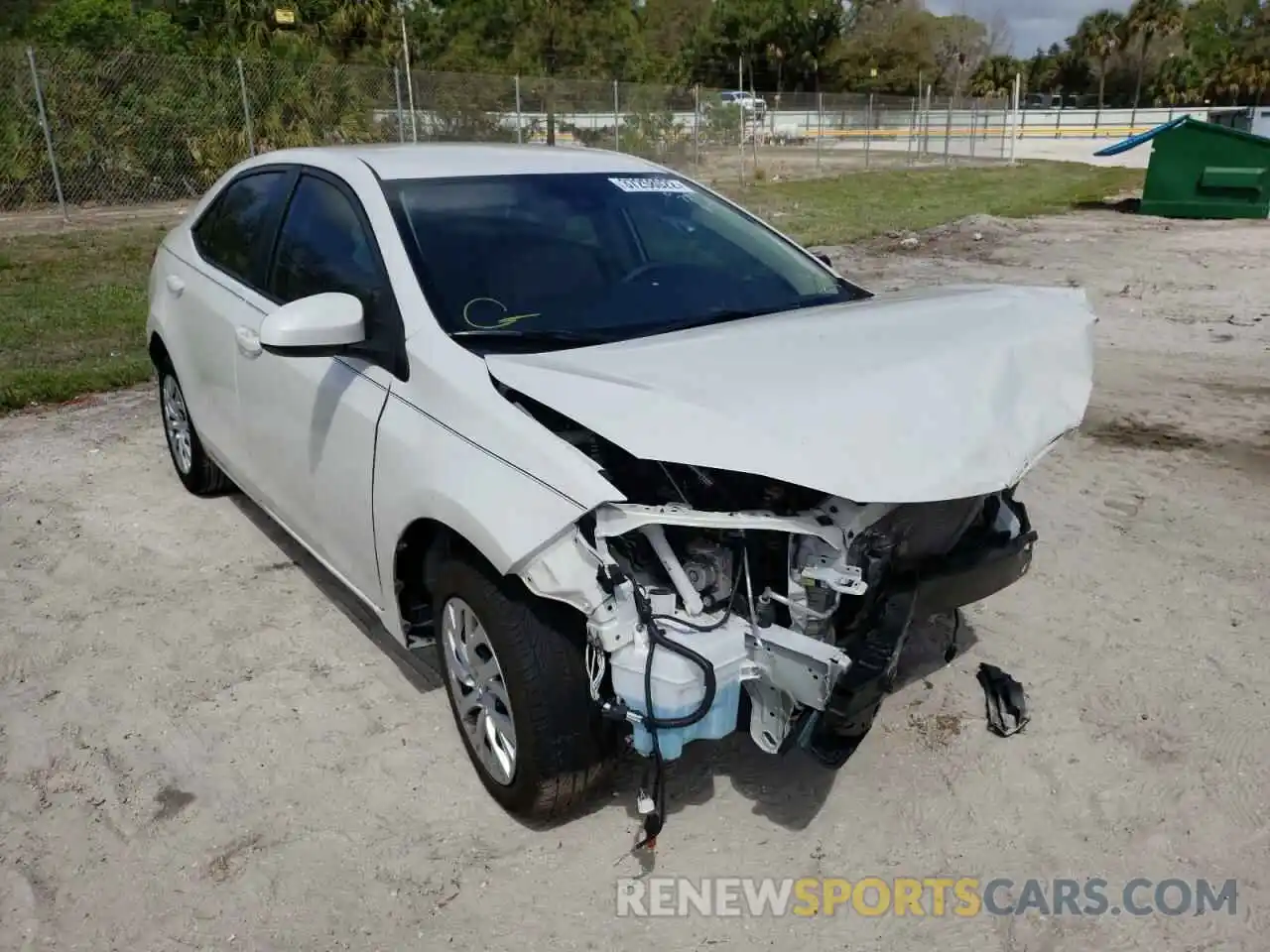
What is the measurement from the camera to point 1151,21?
70375 millimetres

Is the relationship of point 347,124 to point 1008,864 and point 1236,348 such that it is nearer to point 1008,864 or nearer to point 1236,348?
point 1236,348

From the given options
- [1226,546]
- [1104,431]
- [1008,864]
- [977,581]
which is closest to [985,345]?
[977,581]

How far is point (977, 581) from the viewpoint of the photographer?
116 inches

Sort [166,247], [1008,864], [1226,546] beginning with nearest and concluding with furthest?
[1008,864] < [1226,546] < [166,247]

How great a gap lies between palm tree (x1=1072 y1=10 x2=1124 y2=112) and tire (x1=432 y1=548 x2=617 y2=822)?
79.2 meters

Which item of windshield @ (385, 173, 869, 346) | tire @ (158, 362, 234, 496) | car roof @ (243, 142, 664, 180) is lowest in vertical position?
tire @ (158, 362, 234, 496)

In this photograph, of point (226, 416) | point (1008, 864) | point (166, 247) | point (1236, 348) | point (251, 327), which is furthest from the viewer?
point (1236, 348)

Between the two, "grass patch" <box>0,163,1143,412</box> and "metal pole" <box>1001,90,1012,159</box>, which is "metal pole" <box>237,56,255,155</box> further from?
"metal pole" <box>1001,90,1012,159</box>

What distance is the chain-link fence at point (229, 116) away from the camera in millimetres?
16078

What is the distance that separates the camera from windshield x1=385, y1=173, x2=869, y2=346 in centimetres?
318

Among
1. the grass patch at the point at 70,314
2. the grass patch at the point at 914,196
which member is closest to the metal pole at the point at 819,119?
the grass patch at the point at 914,196

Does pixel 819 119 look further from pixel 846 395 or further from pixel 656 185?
pixel 846 395

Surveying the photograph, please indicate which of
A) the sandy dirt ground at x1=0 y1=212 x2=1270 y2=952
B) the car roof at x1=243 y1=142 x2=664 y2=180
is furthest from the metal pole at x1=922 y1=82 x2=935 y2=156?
the car roof at x1=243 y1=142 x2=664 y2=180

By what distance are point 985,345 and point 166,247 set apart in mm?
4042
